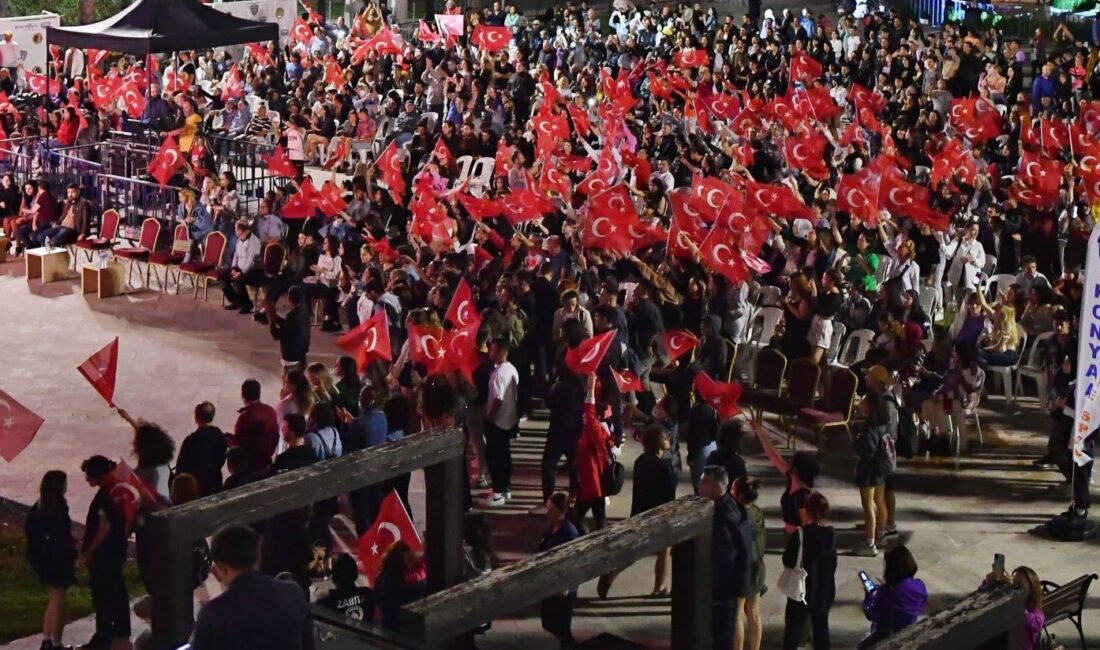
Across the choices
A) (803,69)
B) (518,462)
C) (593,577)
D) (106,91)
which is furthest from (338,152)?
(593,577)

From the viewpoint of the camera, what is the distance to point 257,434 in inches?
482

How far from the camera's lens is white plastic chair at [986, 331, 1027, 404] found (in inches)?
651

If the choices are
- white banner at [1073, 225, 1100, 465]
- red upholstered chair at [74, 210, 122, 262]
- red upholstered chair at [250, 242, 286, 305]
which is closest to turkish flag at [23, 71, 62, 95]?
red upholstered chair at [74, 210, 122, 262]

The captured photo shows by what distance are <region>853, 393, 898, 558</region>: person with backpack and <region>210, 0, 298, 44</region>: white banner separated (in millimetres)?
26961

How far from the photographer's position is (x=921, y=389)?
14.9 m

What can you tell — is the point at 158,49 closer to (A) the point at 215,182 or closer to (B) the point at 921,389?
(A) the point at 215,182

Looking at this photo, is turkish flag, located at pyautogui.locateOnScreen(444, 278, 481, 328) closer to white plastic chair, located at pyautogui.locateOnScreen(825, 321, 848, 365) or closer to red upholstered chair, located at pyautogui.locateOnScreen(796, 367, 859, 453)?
red upholstered chair, located at pyautogui.locateOnScreen(796, 367, 859, 453)

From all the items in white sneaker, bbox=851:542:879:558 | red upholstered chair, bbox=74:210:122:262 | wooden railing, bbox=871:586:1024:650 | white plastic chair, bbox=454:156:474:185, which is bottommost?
white sneaker, bbox=851:542:879:558

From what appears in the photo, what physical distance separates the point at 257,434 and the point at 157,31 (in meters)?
15.1

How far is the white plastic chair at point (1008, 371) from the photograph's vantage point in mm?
16531

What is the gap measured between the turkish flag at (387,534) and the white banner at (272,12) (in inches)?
1134

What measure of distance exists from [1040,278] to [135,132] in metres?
15.7

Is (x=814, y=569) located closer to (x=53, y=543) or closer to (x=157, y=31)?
(x=53, y=543)

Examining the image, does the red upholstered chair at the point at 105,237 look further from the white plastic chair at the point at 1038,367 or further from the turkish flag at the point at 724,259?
the white plastic chair at the point at 1038,367
